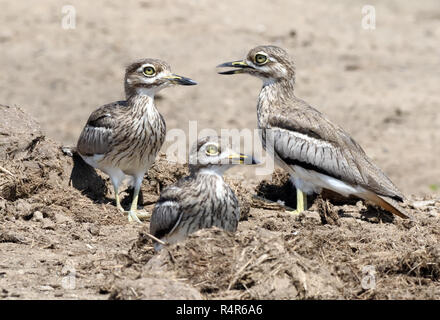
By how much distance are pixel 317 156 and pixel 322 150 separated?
9 cm

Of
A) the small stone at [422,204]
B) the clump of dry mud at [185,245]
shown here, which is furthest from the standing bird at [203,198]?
the small stone at [422,204]

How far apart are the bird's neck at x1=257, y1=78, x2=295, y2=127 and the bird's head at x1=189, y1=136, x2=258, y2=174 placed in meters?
2.71

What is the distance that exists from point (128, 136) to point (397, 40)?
10324mm

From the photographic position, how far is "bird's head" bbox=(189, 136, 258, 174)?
662cm

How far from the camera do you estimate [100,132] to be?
28.8ft

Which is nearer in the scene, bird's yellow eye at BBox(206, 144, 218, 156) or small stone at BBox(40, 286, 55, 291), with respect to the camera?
small stone at BBox(40, 286, 55, 291)

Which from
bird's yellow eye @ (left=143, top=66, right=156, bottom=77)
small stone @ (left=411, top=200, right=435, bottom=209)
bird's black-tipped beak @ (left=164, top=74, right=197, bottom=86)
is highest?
bird's yellow eye @ (left=143, top=66, right=156, bottom=77)

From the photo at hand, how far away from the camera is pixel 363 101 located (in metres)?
14.8

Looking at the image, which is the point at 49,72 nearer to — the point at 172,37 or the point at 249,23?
the point at 172,37

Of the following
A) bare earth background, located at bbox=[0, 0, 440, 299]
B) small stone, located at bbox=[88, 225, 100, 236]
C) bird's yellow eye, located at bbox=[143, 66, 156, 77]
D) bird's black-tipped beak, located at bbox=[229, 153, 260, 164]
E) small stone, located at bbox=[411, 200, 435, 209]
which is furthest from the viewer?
small stone, located at bbox=[411, 200, 435, 209]

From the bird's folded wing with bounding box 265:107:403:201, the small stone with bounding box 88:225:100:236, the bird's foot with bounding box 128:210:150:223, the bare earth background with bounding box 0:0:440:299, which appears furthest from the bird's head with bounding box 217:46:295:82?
the small stone with bounding box 88:225:100:236

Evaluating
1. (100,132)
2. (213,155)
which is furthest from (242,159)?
(100,132)

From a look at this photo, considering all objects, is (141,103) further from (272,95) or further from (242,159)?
(242,159)

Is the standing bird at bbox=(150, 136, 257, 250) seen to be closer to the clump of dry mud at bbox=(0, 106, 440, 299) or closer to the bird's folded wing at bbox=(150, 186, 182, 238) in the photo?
the bird's folded wing at bbox=(150, 186, 182, 238)
